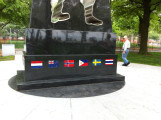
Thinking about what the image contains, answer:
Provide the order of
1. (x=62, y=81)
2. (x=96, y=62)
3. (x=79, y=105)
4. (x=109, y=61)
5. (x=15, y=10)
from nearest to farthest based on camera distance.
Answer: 1. (x=79, y=105)
2. (x=62, y=81)
3. (x=96, y=62)
4. (x=109, y=61)
5. (x=15, y=10)

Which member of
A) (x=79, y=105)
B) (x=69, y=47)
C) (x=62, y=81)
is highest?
(x=69, y=47)

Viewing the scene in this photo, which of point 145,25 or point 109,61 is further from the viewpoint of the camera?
point 145,25

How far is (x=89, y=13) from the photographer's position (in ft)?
17.4

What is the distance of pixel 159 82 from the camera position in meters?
5.64

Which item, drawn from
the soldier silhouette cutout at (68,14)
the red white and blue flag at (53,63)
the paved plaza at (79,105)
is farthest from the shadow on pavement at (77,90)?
the soldier silhouette cutout at (68,14)

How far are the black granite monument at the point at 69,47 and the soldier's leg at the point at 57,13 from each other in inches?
1.3

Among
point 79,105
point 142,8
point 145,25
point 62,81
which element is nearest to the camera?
point 79,105

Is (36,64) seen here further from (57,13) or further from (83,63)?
(57,13)

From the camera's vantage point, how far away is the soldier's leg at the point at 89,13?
5.26 meters

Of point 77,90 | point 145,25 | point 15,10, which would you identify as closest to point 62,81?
point 77,90

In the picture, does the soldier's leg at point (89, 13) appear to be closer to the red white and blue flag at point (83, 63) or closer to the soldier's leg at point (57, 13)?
the soldier's leg at point (57, 13)

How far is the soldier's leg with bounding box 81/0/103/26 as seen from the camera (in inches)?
207

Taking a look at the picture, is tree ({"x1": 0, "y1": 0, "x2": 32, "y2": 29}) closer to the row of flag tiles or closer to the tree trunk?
the row of flag tiles

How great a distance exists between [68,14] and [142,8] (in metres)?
15.5
